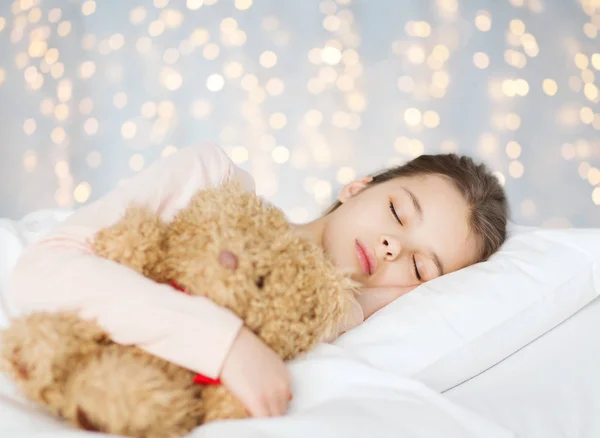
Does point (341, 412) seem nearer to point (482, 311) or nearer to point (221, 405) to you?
point (221, 405)

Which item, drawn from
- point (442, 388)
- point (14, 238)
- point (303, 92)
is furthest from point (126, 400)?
point (303, 92)

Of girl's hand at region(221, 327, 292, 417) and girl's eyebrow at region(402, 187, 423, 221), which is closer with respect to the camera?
girl's hand at region(221, 327, 292, 417)

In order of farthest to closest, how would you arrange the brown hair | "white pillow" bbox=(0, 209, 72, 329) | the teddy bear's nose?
the brown hair
"white pillow" bbox=(0, 209, 72, 329)
the teddy bear's nose

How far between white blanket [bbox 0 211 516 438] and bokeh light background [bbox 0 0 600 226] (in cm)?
132

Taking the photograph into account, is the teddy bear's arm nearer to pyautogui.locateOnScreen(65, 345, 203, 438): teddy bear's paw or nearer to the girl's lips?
pyautogui.locateOnScreen(65, 345, 203, 438): teddy bear's paw

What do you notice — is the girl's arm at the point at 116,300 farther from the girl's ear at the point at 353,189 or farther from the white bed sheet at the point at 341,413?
the girl's ear at the point at 353,189

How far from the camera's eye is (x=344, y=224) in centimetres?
109

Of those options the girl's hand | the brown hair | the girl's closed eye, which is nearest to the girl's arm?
the girl's hand

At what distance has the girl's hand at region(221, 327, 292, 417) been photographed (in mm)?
695

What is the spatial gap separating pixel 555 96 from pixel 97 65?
5.56 feet

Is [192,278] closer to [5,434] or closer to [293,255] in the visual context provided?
[293,255]

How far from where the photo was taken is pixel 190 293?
→ 0.75m

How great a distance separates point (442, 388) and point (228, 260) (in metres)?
0.43

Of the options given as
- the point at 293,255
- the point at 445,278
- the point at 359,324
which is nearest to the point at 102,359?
the point at 293,255
